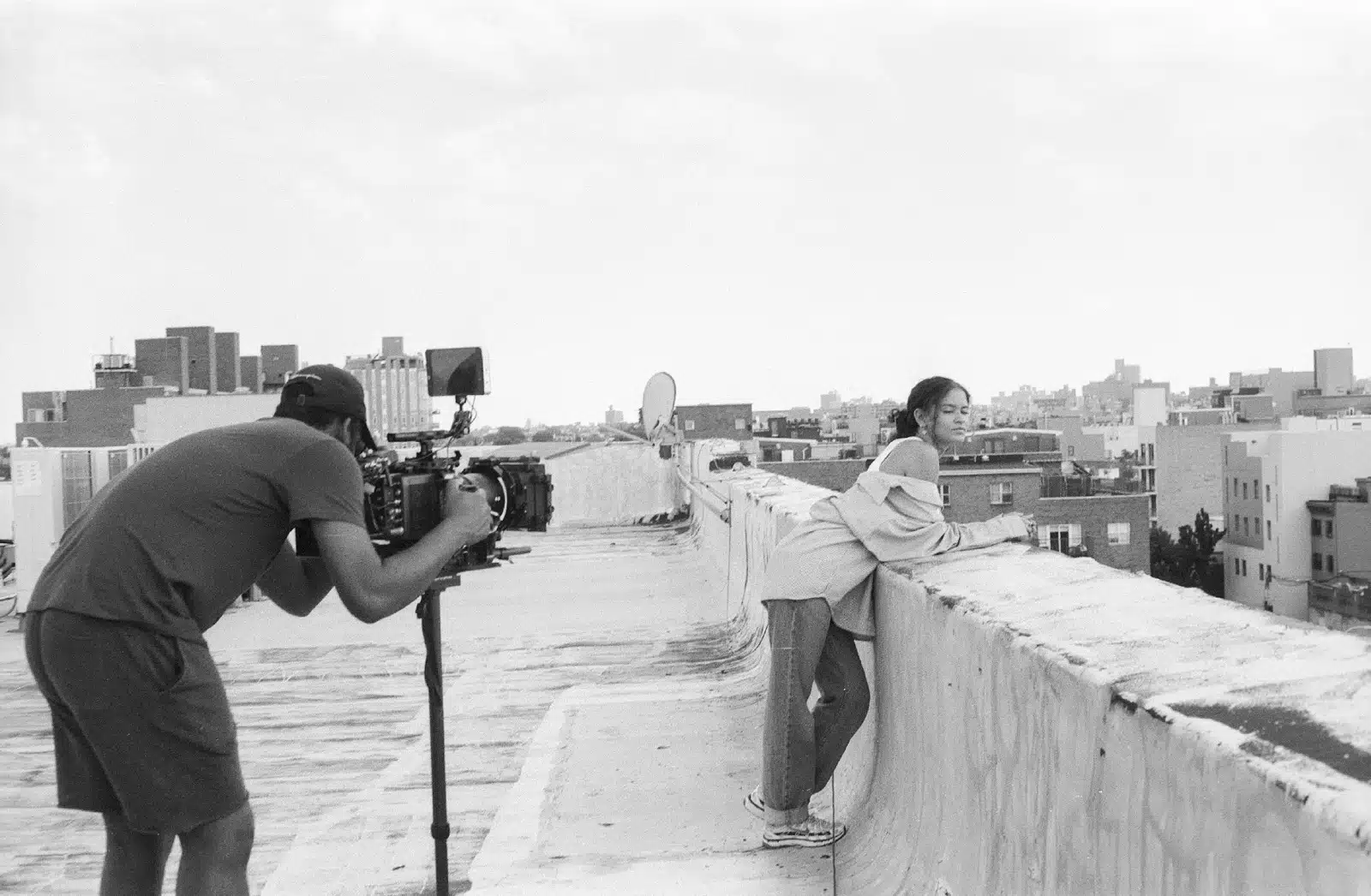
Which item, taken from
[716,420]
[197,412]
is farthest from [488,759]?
[716,420]

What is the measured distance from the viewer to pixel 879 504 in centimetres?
354

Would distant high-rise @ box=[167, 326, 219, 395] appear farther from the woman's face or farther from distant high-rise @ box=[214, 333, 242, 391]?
the woman's face

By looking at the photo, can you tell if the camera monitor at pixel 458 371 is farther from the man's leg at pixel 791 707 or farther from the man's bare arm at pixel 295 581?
the man's leg at pixel 791 707

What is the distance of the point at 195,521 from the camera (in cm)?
243

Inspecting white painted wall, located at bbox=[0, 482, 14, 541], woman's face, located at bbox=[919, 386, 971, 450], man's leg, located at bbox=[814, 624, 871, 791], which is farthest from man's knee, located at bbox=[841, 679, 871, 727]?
white painted wall, located at bbox=[0, 482, 14, 541]

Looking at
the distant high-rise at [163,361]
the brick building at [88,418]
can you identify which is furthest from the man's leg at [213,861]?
the distant high-rise at [163,361]

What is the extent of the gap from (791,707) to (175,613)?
1.80 meters

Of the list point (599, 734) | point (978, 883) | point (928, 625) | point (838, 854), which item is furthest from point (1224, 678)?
point (599, 734)

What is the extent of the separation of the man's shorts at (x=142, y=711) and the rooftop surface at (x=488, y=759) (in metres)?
1.38

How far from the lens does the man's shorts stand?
235 cm

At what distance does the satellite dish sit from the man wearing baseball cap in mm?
12554

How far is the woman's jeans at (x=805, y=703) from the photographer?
3.54 metres

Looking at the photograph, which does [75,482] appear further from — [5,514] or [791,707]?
[791,707]

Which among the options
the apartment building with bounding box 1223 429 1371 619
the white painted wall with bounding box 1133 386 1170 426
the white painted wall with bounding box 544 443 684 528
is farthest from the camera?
the white painted wall with bounding box 1133 386 1170 426
